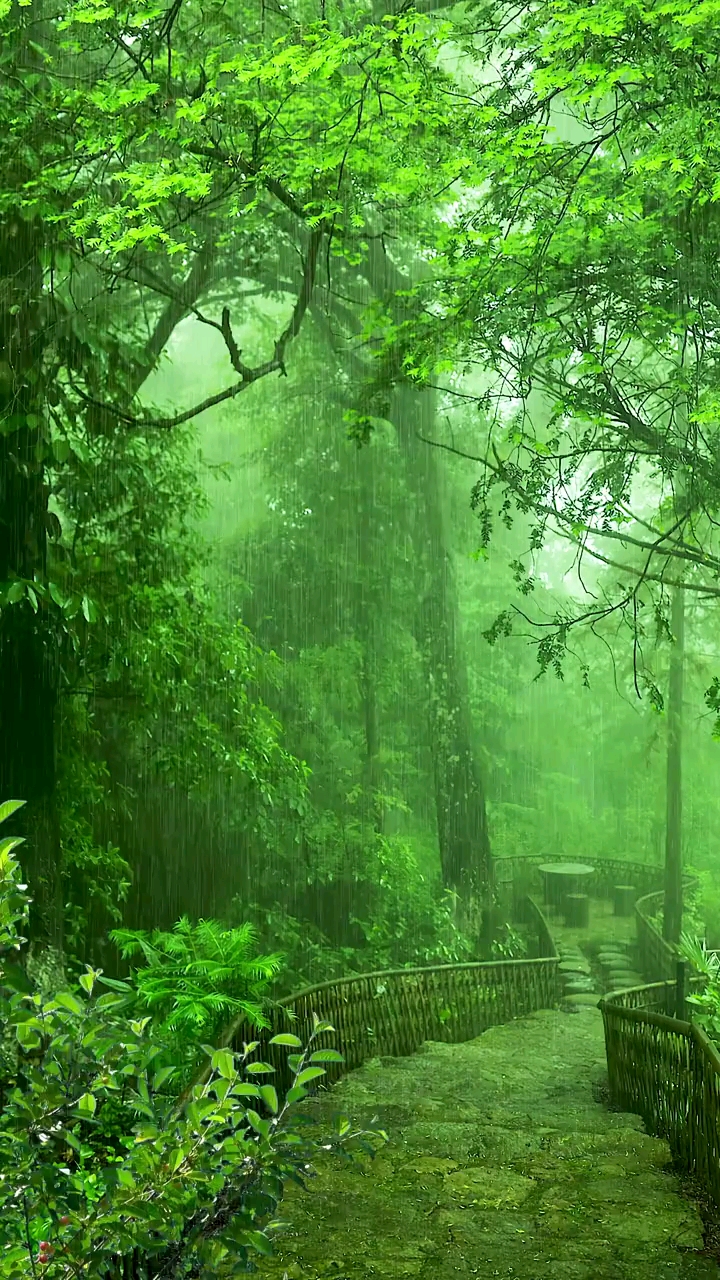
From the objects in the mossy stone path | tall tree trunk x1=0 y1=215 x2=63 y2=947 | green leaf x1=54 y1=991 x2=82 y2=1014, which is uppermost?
tall tree trunk x1=0 y1=215 x2=63 y2=947

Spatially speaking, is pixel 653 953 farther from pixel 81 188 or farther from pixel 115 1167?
pixel 115 1167

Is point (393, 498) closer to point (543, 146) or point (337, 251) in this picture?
point (337, 251)

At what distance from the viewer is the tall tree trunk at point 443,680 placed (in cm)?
1588

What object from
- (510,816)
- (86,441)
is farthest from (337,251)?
(510,816)

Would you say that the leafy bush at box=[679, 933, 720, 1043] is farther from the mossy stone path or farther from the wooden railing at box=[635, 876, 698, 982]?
the wooden railing at box=[635, 876, 698, 982]

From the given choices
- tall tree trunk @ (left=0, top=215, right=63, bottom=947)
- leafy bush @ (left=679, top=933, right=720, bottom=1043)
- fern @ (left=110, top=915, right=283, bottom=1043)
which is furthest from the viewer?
leafy bush @ (left=679, top=933, right=720, bottom=1043)

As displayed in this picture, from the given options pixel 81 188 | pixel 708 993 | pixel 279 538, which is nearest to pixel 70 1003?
pixel 708 993

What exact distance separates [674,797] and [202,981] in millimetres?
13630

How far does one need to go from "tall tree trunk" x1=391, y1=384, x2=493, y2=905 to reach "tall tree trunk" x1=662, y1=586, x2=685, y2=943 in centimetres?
352

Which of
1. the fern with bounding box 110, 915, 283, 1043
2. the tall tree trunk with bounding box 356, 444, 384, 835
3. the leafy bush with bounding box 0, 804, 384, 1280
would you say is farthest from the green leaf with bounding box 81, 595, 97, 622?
the tall tree trunk with bounding box 356, 444, 384, 835

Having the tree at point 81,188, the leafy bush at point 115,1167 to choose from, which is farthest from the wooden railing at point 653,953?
the leafy bush at point 115,1167

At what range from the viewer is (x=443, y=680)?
16.4 metres

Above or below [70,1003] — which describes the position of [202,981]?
below

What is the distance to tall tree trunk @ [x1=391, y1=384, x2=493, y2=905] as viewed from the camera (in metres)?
15.9
